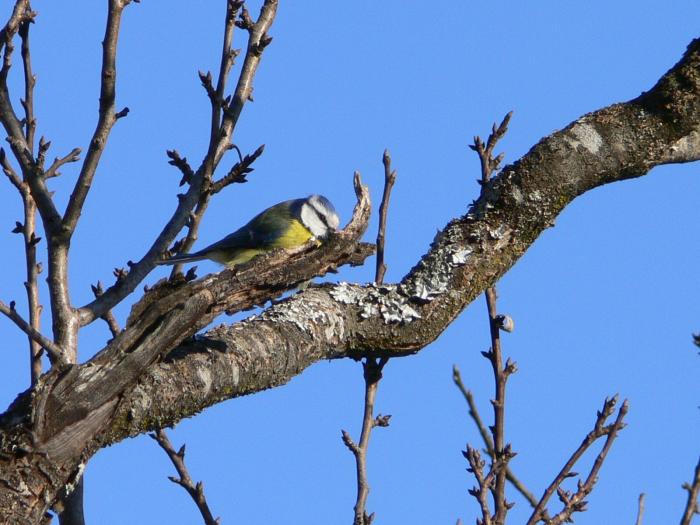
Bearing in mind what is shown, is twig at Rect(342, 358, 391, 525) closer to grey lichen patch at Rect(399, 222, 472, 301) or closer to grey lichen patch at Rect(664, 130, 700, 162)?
grey lichen patch at Rect(399, 222, 472, 301)

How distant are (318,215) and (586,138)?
300cm

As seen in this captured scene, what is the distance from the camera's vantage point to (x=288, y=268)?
271 centimetres

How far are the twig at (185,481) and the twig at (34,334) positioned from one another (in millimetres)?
598

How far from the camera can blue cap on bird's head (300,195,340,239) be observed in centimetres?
603

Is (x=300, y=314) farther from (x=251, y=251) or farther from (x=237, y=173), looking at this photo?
(x=251, y=251)

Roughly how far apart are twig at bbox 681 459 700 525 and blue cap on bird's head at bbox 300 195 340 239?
3.70 metres

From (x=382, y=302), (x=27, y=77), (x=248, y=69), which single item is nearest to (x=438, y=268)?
(x=382, y=302)

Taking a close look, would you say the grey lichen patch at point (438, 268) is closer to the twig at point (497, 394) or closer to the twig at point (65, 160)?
the twig at point (497, 394)

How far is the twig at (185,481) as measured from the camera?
9.85 feet

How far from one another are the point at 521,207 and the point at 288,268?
35.8 inches

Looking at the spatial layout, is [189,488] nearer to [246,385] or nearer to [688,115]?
[246,385]

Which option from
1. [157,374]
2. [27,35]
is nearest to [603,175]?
[157,374]

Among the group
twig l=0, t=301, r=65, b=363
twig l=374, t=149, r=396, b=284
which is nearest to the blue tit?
twig l=374, t=149, r=396, b=284

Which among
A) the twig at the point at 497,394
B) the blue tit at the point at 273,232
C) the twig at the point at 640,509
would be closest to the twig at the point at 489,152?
the twig at the point at 497,394
